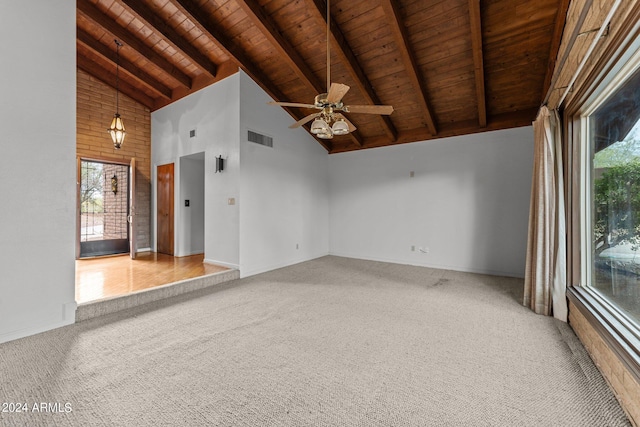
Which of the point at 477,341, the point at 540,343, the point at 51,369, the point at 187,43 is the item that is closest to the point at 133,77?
the point at 187,43

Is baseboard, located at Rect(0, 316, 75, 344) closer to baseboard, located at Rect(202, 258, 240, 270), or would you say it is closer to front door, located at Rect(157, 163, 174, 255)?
baseboard, located at Rect(202, 258, 240, 270)

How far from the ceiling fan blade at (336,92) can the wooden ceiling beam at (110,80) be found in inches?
215

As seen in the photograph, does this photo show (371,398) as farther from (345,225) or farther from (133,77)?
(133,77)

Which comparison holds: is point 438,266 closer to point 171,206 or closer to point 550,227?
point 550,227

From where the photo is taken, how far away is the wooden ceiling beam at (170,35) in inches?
148

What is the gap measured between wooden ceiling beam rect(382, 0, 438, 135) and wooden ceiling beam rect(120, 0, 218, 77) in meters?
3.20

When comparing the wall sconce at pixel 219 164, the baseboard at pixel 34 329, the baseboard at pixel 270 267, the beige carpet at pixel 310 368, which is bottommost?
the beige carpet at pixel 310 368

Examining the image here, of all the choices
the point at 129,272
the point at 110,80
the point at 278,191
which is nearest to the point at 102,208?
the point at 129,272

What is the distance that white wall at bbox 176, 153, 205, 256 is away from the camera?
583cm

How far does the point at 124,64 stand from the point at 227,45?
7.94 feet

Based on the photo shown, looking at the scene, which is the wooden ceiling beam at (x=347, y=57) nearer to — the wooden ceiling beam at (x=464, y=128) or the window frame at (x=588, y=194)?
the wooden ceiling beam at (x=464, y=128)

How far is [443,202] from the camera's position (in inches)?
214

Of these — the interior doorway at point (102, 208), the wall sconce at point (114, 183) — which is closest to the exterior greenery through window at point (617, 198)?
the interior doorway at point (102, 208)

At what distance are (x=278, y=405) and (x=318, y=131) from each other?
2462mm
